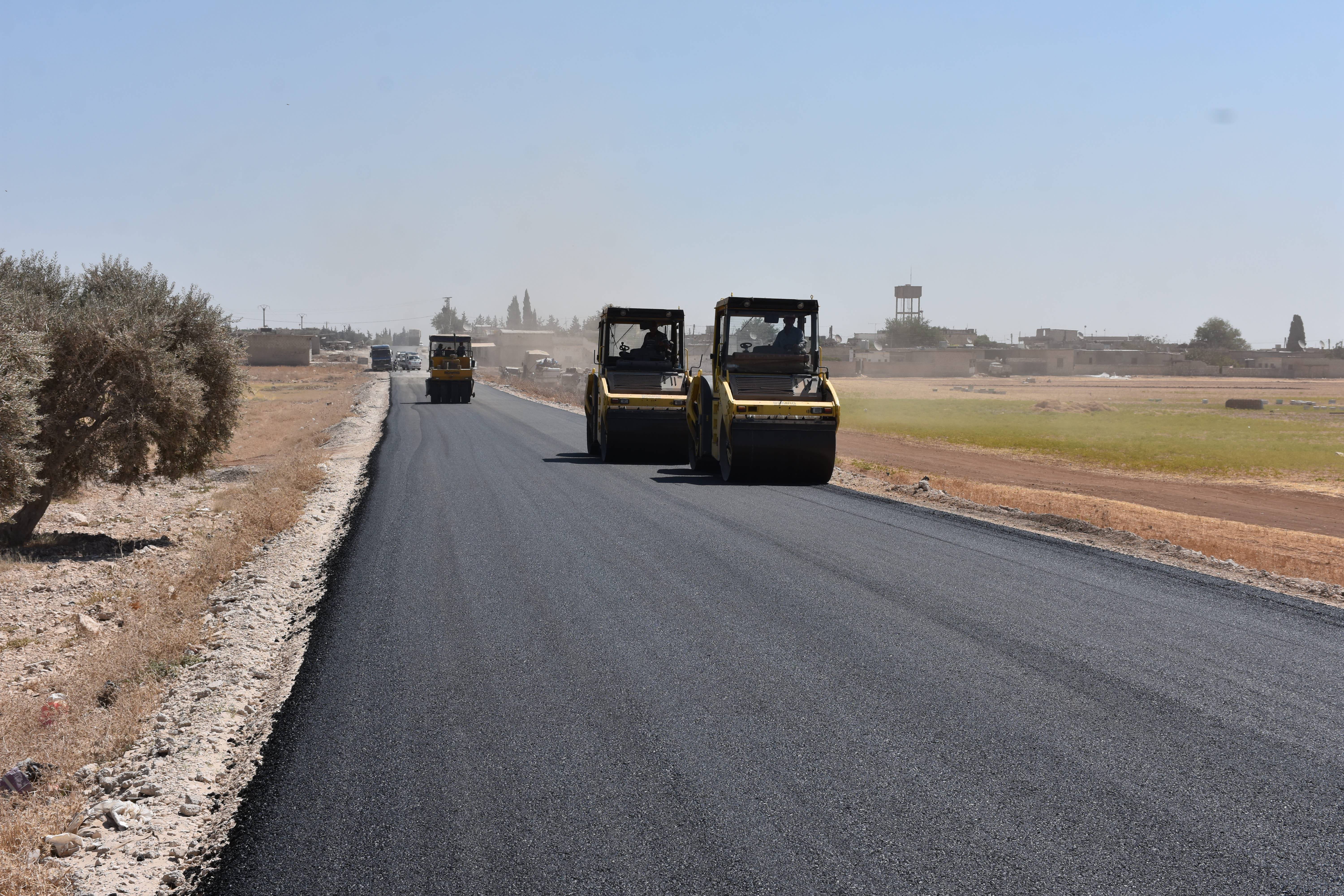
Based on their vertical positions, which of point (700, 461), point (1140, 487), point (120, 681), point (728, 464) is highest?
point (728, 464)

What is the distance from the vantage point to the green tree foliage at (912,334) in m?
184

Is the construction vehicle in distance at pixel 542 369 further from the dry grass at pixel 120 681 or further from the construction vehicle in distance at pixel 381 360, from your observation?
the dry grass at pixel 120 681

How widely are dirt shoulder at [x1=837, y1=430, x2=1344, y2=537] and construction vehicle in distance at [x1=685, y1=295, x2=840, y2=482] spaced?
9213mm

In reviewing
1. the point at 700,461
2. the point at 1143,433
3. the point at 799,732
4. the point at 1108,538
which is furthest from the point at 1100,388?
the point at 799,732

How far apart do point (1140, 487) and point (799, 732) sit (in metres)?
22.8

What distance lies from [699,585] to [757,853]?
5347 millimetres

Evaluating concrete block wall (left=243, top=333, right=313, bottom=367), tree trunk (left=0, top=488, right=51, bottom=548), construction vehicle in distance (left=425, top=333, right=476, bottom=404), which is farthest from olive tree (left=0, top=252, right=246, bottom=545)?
concrete block wall (left=243, top=333, right=313, bottom=367)

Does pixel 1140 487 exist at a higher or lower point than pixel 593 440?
lower

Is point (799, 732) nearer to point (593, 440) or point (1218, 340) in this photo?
point (593, 440)

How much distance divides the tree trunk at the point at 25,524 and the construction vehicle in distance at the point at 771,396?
11197 millimetres

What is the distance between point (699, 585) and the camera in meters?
9.88

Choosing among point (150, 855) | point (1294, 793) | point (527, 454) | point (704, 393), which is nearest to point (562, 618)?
point (150, 855)

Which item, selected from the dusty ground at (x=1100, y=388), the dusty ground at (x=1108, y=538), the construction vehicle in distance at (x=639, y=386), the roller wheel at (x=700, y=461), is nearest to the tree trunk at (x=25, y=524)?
the construction vehicle in distance at (x=639, y=386)

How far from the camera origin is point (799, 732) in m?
6.04
